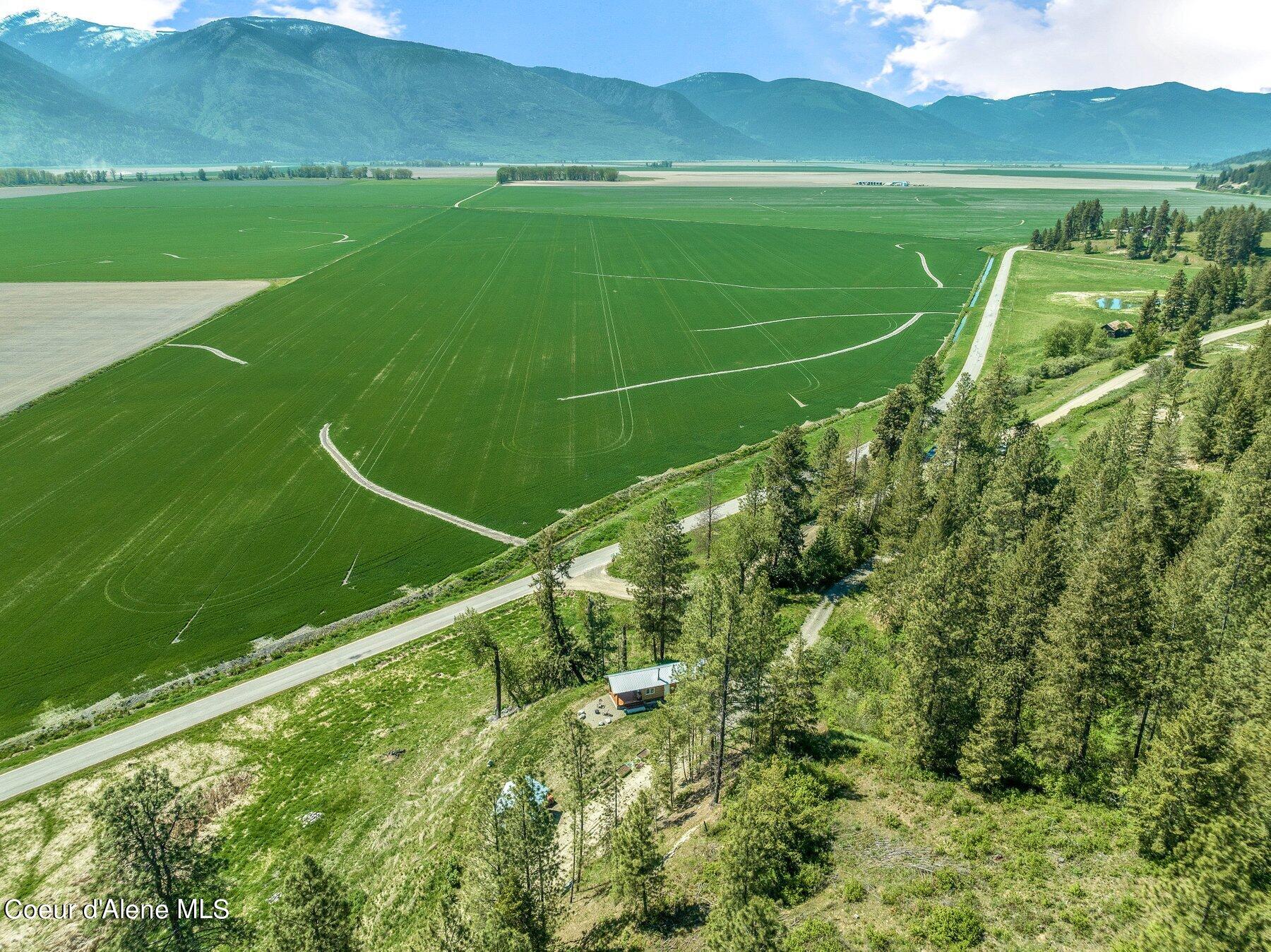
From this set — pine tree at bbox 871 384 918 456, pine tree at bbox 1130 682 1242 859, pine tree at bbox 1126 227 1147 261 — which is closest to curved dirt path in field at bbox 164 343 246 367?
pine tree at bbox 871 384 918 456

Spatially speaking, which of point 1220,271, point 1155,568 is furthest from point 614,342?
point 1220,271

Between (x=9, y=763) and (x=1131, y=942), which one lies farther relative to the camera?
(x=9, y=763)

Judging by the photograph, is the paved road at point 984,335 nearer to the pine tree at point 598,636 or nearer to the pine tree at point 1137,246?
the pine tree at point 1137,246

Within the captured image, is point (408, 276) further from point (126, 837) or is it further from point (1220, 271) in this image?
point (1220, 271)

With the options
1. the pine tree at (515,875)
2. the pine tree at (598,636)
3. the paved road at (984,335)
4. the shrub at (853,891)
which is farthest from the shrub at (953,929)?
the paved road at (984,335)

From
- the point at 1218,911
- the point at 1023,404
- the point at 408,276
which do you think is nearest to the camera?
the point at 1218,911

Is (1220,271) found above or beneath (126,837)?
above

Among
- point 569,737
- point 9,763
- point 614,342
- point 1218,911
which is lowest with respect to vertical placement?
point 9,763
